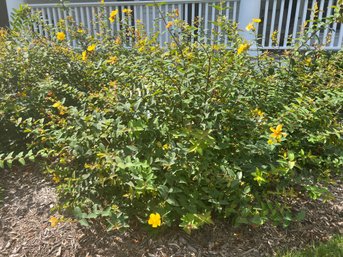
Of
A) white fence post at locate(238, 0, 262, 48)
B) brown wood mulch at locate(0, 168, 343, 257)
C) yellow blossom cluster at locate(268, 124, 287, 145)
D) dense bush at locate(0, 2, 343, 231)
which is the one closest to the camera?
yellow blossom cluster at locate(268, 124, 287, 145)

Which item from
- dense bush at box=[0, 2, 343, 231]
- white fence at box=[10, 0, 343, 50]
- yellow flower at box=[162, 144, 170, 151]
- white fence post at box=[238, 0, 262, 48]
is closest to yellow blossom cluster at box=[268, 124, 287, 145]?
dense bush at box=[0, 2, 343, 231]

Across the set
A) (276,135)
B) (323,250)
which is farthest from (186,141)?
(323,250)

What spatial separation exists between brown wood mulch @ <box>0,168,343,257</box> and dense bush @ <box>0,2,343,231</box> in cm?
13

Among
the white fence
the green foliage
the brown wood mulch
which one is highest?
the white fence

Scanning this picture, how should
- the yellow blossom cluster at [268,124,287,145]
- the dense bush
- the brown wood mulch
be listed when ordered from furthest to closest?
the brown wood mulch → the dense bush → the yellow blossom cluster at [268,124,287,145]

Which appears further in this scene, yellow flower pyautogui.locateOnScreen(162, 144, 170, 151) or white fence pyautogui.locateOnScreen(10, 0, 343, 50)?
white fence pyautogui.locateOnScreen(10, 0, 343, 50)

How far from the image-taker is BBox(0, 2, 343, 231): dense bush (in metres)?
2.11

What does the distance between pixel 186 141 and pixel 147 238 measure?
0.70m

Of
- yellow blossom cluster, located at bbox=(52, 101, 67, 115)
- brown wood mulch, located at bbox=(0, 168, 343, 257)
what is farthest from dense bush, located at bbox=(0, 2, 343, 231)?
brown wood mulch, located at bbox=(0, 168, 343, 257)

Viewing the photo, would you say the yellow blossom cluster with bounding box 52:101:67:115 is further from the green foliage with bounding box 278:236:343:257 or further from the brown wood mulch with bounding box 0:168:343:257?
the green foliage with bounding box 278:236:343:257

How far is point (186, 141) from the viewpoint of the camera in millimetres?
2174

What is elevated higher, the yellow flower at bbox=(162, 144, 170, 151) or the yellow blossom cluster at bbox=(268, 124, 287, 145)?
the yellow blossom cluster at bbox=(268, 124, 287, 145)

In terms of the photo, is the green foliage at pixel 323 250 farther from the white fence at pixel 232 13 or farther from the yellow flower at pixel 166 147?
the white fence at pixel 232 13

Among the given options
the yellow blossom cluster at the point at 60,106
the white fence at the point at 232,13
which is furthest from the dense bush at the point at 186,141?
the white fence at the point at 232,13
